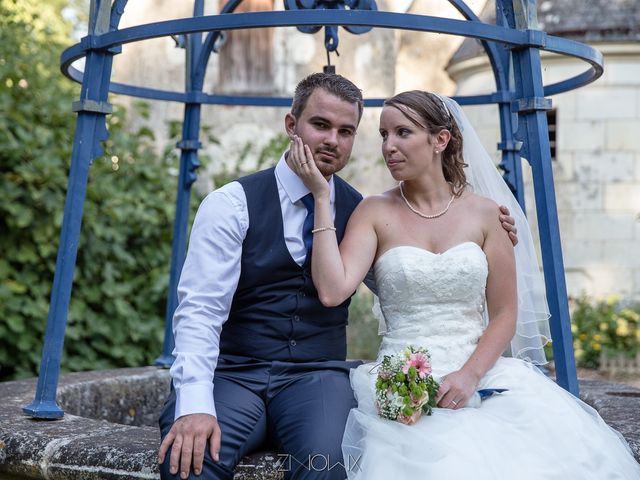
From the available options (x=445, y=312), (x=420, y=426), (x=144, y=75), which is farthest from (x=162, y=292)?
(x=144, y=75)

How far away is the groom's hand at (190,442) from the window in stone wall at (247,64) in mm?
10960

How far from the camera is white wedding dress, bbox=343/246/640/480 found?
8.98 ft

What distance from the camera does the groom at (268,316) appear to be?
9.87 feet

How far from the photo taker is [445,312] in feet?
11.1

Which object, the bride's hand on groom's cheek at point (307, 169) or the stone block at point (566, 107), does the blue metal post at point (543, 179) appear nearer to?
the bride's hand on groom's cheek at point (307, 169)

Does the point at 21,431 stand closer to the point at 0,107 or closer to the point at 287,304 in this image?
the point at 287,304

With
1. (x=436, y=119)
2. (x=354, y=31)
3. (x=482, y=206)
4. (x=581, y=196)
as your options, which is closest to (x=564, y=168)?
(x=581, y=196)

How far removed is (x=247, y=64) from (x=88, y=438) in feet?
35.3

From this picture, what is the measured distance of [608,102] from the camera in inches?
450

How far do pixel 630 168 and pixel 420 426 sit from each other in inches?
369

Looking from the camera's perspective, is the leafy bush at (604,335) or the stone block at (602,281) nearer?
the leafy bush at (604,335)

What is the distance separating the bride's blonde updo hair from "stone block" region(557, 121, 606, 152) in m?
8.38

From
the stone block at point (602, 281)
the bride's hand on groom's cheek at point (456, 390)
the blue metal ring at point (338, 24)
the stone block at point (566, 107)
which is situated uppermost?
the stone block at point (566, 107)

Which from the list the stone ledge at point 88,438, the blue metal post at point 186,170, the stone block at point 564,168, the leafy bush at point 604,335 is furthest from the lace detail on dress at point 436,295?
the stone block at point 564,168
